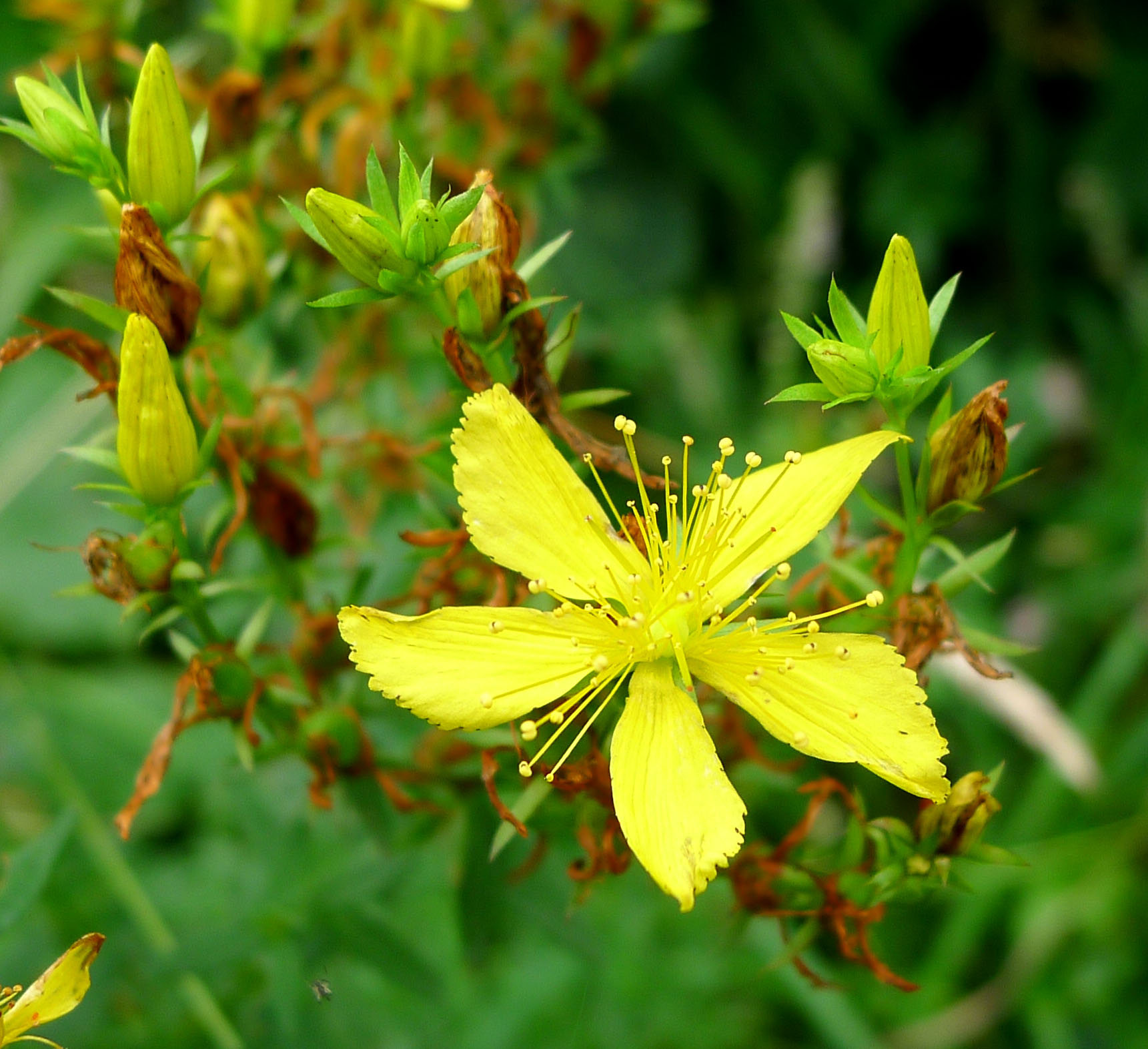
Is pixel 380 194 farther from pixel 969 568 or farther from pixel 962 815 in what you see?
pixel 962 815

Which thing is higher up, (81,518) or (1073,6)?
(1073,6)

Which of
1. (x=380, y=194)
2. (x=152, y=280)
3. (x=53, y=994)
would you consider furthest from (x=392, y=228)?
(x=53, y=994)

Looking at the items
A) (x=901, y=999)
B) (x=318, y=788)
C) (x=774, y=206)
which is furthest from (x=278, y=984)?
(x=774, y=206)

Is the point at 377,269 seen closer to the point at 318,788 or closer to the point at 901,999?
the point at 318,788

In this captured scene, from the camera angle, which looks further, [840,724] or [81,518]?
[81,518]

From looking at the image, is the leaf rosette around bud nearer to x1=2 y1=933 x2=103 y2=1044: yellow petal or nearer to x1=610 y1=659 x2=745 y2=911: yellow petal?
x1=610 y1=659 x2=745 y2=911: yellow petal
